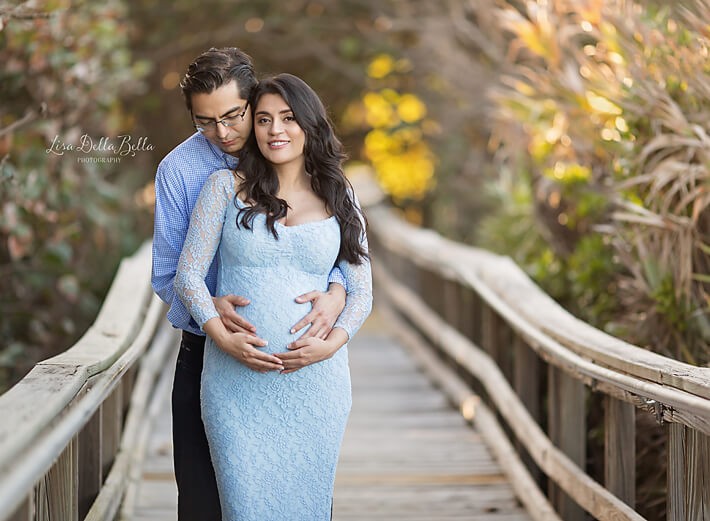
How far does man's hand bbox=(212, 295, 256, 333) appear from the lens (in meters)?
2.79

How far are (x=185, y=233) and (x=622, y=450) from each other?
1.46 m

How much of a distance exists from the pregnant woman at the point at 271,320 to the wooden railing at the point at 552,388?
2.68 feet

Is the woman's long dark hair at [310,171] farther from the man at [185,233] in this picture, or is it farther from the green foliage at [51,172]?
the green foliage at [51,172]

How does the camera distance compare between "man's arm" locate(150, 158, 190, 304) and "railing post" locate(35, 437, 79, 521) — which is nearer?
"railing post" locate(35, 437, 79, 521)

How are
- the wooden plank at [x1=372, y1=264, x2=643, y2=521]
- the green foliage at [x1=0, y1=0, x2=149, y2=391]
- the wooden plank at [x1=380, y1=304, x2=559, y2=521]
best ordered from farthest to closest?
the green foliage at [x1=0, y1=0, x2=149, y2=391], the wooden plank at [x1=380, y1=304, x2=559, y2=521], the wooden plank at [x1=372, y1=264, x2=643, y2=521]

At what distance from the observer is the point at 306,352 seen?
9.15 ft

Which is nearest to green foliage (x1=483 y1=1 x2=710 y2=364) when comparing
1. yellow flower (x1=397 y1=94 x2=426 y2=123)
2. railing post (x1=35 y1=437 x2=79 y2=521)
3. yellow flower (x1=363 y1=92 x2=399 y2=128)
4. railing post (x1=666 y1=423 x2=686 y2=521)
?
railing post (x1=666 y1=423 x2=686 y2=521)

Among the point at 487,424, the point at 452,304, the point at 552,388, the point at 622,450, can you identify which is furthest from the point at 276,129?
the point at 452,304

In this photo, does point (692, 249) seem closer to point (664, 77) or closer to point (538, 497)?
point (664, 77)

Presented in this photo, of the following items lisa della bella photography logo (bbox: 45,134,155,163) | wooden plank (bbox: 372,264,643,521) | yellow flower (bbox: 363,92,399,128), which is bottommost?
yellow flower (bbox: 363,92,399,128)

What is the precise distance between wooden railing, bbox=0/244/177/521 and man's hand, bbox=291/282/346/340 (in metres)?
0.51

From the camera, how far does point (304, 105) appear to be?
2867 mm

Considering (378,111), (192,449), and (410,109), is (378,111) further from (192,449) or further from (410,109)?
(192,449)

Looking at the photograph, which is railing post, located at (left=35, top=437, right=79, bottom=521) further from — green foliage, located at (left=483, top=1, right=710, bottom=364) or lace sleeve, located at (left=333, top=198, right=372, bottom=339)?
green foliage, located at (left=483, top=1, right=710, bottom=364)
